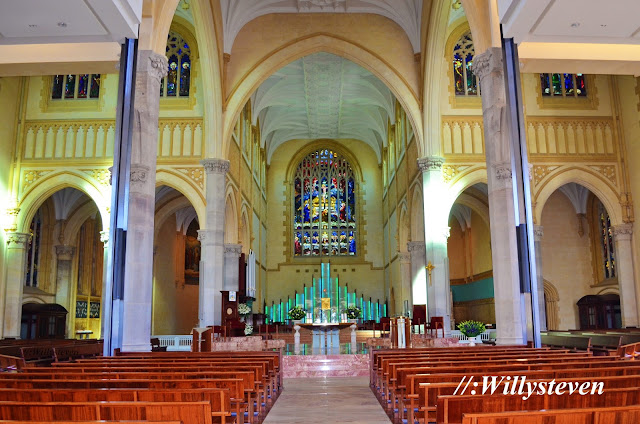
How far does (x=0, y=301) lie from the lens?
18750 millimetres

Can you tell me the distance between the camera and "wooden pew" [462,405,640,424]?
2998 mm

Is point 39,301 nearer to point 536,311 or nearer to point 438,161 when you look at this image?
point 438,161

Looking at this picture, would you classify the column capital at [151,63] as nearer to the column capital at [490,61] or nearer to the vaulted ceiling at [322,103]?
the column capital at [490,61]

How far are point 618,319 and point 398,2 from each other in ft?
47.3

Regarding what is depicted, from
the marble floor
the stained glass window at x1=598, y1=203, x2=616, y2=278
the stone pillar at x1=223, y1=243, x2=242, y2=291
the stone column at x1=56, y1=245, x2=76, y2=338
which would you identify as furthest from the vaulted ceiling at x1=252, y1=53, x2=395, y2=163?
the marble floor

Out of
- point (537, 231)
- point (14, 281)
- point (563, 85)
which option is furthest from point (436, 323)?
point (14, 281)

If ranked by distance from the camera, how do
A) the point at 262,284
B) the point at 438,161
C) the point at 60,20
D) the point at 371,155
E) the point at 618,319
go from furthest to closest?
the point at 371,155 → the point at 262,284 → the point at 618,319 → the point at 438,161 → the point at 60,20

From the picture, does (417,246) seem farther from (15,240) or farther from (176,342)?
(15,240)

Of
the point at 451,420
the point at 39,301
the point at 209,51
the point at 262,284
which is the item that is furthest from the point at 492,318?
the point at 451,420

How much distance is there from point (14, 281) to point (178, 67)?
9.49 m

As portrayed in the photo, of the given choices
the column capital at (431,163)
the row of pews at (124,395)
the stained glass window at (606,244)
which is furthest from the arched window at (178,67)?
the stained glass window at (606,244)

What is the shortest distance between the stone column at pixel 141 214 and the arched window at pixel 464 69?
43.4ft

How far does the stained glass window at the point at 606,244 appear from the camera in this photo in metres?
22.8

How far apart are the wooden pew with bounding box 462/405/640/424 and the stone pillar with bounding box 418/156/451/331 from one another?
16.8 metres
